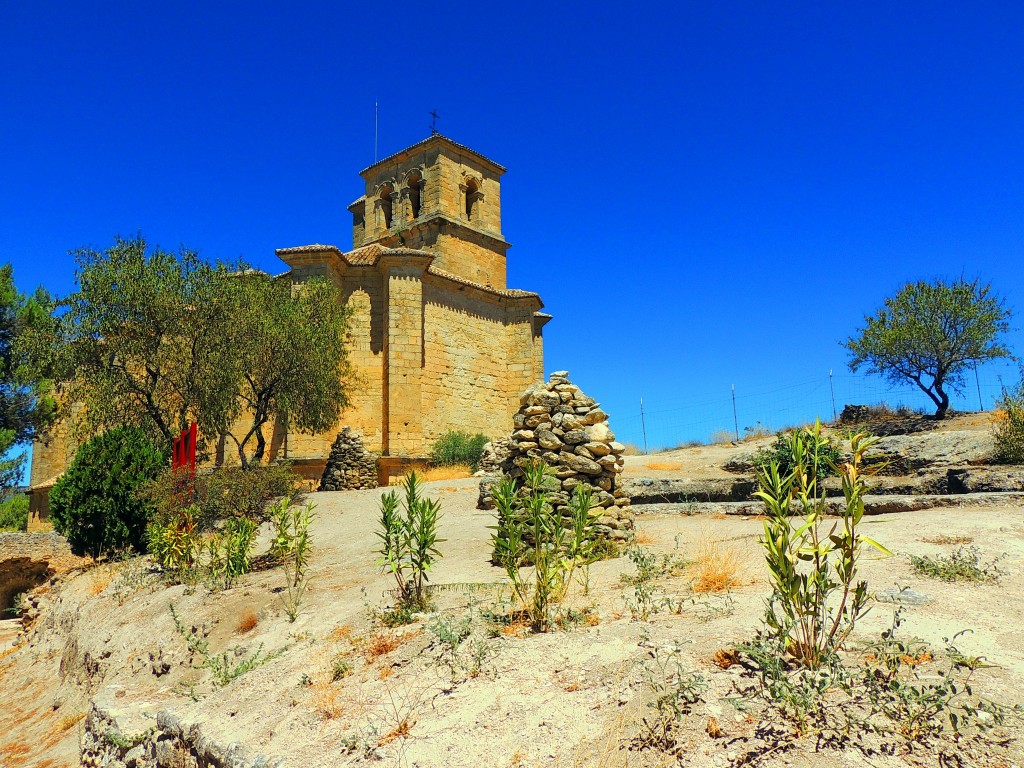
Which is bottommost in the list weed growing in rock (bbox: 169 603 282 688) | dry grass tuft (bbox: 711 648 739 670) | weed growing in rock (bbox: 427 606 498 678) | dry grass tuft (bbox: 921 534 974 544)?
weed growing in rock (bbox: 169 603 282 688)

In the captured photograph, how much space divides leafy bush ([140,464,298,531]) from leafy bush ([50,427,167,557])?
19.9 inches

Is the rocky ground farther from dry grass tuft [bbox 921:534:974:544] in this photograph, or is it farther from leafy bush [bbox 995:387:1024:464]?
leafy bush [bbox 995:387:1024:464]

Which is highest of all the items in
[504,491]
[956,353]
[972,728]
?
[956,353]

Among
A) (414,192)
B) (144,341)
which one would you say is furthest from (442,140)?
(144,341)

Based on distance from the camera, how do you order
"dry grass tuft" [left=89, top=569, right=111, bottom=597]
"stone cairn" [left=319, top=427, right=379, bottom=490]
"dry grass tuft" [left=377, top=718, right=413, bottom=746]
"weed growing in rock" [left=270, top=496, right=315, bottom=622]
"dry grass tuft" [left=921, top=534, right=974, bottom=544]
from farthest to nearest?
1. "stone cairn" [left=319, top=427, right=379, bottom=490]
2. "dry grass tuft" [left=89, top=569, right=111, bottom=597]
3. "weed growing in rock" [left=270, top=496, right=315, bottom=622]
4. "dry grass tuft" [left=921, top=534, right=974, bottom=544]
5. "dry grass tuft" [left=377, top=718, right=413, bottom=746]

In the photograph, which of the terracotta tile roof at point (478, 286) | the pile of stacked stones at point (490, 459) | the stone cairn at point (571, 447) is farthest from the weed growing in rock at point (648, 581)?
the terracotta tile roof at point (478, 286)

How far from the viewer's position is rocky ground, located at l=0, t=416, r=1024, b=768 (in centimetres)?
318

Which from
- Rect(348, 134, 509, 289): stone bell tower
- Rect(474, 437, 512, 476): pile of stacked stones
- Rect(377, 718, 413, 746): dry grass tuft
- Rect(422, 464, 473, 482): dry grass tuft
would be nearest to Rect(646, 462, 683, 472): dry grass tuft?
Rect(474, 437, 512, 476): pile of stacked stones

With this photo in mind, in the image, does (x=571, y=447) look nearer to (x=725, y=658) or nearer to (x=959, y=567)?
(x=959, y=567)

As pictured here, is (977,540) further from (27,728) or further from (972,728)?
(27,728)

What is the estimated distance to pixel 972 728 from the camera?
2.86 m

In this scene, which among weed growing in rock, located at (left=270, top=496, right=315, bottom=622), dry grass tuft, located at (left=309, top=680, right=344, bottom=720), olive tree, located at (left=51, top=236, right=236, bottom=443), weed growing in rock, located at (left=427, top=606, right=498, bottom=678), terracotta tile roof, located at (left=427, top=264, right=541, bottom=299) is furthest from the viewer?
terracotta tile roof, located at (left=427, top=264, right=541, bottom=299)

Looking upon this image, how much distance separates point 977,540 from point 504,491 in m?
4.82

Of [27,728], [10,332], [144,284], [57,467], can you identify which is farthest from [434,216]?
[27,728]
